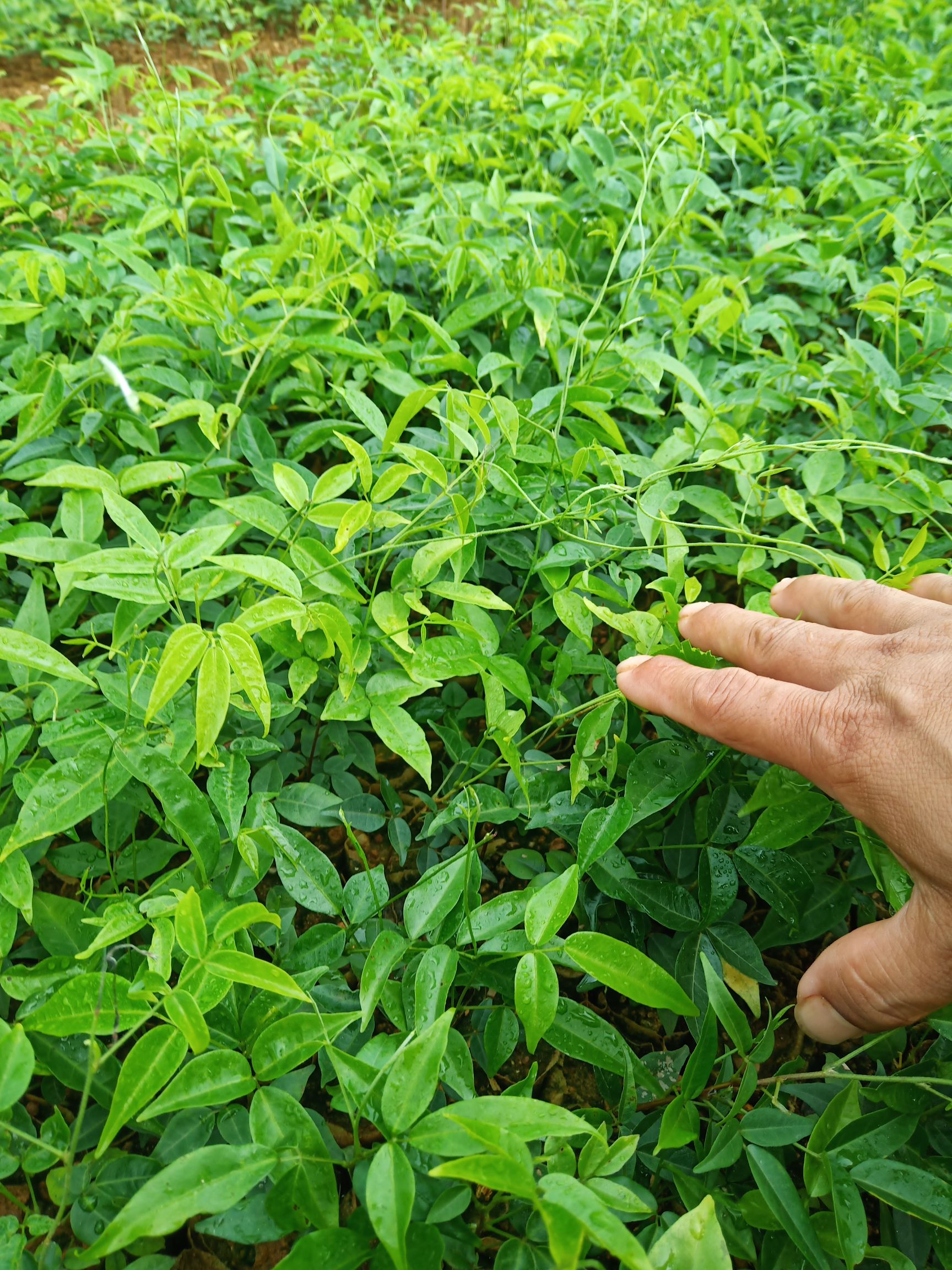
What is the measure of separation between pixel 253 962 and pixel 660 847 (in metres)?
0.53

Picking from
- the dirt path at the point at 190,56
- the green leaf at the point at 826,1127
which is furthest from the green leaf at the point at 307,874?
the dirt path at the point at 190,56

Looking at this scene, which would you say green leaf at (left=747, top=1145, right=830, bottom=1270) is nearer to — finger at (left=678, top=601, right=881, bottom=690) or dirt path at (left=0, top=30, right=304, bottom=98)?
finger at (left=678, top=601, right=881, bottom=690)

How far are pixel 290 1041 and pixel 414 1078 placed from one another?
0.49ft

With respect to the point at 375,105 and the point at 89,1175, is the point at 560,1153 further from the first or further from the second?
the point at 375,105

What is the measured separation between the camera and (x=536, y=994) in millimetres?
785

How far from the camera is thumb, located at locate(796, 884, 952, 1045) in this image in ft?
2.58

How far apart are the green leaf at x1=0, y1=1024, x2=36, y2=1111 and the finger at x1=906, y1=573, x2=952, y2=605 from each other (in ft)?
3.79

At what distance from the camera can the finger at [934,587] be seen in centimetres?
110

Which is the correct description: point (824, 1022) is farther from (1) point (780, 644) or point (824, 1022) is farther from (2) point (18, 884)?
(2) point (18, 884)

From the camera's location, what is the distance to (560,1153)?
765 mm

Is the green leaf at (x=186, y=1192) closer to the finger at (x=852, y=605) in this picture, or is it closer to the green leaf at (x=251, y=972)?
the green leaf at (x=251, y=972)

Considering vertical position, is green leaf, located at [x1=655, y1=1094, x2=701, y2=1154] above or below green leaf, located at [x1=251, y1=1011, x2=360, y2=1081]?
below

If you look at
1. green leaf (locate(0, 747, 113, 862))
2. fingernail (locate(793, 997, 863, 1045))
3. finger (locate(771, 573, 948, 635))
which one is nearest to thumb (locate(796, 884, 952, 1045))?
fingernail (locate(793, 997, 863, 1045))

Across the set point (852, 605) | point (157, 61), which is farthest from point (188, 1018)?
point (157, 61)
